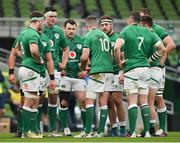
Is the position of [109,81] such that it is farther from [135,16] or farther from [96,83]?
[135,16]

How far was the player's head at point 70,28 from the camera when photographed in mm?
15934

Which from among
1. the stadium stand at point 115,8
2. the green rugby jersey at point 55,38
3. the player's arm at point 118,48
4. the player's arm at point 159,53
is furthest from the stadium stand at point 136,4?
the player's arm at point 118,48

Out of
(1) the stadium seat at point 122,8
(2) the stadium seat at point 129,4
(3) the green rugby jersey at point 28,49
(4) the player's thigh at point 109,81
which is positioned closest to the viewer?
(3) the green rugby jersey at point 28,49

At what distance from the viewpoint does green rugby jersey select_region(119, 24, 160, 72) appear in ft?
47.8

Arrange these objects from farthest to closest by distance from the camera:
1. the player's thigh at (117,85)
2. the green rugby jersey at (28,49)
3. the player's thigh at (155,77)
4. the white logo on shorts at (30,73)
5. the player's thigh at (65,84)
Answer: the player's thigh at (65,84) → the player's thigh at (117,85) → the player's thigh at (155,77) → the white logo on shorts at (30,73) → the green rugby jersey at (28,49)

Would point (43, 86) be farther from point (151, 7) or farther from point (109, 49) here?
point (151, 7)

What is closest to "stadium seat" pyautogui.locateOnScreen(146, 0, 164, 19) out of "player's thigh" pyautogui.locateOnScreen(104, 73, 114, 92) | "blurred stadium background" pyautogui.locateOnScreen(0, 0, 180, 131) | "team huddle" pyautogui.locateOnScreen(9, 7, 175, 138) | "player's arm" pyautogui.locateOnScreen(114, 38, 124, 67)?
"blurred stadium background" pyautogui.locateOnScreen(0, 0, 180, 131)

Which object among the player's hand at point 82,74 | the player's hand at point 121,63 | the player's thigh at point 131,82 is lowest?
the player's thigh at point 131,82

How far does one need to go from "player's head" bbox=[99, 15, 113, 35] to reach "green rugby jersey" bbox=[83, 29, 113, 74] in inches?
16.9

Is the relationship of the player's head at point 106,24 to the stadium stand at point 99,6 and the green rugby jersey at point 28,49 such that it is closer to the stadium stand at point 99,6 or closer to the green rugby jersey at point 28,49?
the green rugby jersey at point 28,49

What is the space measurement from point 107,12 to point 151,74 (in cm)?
1442

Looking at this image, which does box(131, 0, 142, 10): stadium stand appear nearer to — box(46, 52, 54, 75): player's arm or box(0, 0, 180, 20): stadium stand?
box(0, 0, 180, 20): stadium stand

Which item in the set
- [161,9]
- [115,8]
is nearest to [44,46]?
[115,8]

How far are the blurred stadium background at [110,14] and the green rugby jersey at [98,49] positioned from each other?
7.81m
